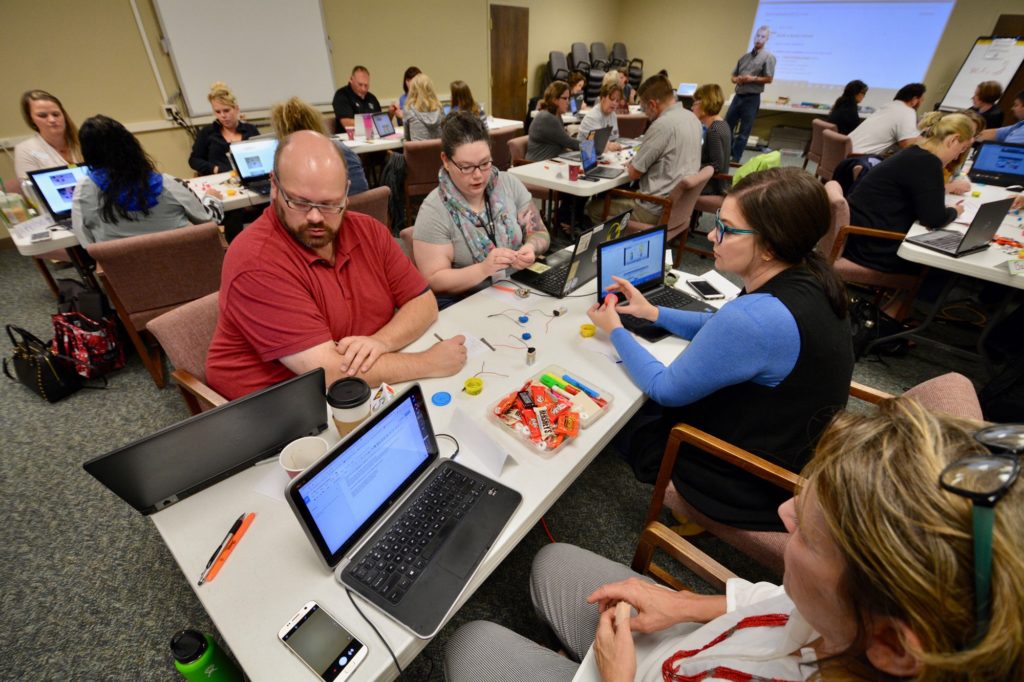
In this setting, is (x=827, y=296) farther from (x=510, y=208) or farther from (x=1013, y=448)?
(x=510, y=208)

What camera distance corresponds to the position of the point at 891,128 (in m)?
3.87

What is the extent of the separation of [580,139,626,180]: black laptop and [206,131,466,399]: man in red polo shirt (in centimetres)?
250

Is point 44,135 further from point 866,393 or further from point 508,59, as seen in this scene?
point 508,59

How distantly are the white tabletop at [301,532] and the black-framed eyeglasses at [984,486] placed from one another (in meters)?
0.71

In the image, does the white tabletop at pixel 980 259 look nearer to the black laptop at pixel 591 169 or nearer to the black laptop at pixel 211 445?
the black laptop at pixel 591 169

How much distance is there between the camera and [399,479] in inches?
37.9

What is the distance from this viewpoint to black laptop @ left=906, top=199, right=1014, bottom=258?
213 centimetres

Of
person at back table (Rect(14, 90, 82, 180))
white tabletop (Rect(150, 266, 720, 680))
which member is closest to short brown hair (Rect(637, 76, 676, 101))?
white tabletop (Rect(150, 266, 720, 680))

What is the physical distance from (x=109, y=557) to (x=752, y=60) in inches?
315

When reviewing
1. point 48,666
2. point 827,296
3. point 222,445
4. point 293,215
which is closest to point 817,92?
point 827,296

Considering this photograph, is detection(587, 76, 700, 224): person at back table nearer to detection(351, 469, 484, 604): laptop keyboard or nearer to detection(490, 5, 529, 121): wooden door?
detection(351, 469, 484, 604): laptop keyboard

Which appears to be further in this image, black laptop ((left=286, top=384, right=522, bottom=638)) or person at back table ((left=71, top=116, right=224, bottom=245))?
person at back table ((left=71, top=116, right=224, bottom=245))

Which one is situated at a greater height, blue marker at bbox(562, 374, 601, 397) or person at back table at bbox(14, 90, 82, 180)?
person at back table at bbox(14, 90, 82, 180)

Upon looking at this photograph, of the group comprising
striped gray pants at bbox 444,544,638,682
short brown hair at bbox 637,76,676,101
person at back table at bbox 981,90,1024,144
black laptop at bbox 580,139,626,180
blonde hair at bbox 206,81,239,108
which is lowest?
striped gray pants at bbox 444,544,638,682
